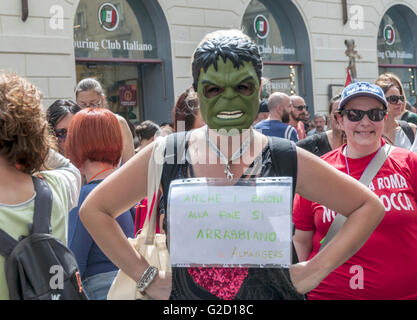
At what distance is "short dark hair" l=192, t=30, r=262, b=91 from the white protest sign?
0.40 m

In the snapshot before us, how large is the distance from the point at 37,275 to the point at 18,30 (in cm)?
811

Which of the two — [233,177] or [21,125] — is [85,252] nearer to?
[21,125]

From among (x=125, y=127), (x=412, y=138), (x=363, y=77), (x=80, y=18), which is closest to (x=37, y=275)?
(x=125, y=127)

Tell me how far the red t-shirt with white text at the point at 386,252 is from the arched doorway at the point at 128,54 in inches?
318

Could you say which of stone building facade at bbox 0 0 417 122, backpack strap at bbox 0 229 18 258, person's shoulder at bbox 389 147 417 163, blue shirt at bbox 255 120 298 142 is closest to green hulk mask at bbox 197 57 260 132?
backpack strap at bbox 0 229 18 258

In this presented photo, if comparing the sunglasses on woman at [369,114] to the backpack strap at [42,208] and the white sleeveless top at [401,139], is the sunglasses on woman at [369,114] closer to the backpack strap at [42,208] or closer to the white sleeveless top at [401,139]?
the backpack strap at [42,208]

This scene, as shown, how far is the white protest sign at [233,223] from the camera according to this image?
6.33 feet

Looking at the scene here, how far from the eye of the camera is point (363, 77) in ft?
49.5

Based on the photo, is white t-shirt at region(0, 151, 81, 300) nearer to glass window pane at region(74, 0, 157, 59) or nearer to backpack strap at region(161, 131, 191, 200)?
backpack strap at region(161, 131, 191, 200)

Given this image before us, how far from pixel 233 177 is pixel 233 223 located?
0.52 feet

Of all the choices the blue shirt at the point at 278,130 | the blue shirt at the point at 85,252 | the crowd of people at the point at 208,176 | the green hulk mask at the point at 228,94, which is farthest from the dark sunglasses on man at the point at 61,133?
the blue shirt at the point at 278,130

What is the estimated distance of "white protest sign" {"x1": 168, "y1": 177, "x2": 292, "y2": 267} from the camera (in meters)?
1.93
